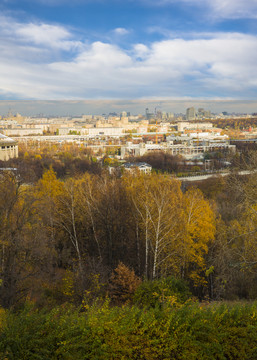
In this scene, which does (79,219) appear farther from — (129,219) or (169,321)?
(169,321)

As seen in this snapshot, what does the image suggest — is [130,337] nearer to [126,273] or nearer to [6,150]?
[126,273]

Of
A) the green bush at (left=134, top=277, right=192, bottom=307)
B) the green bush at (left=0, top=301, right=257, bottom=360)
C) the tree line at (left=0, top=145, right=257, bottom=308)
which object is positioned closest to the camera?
the green bush at (left=0, top=301, right=257, bottom=360)

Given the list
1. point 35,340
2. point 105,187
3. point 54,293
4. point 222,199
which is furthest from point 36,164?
point 35,340

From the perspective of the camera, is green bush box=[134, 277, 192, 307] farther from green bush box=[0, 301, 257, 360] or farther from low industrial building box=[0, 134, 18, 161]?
low industrial building box=[0, 134, 18, 161]

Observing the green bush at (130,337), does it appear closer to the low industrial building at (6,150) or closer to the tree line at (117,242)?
the tree line at (117,242)

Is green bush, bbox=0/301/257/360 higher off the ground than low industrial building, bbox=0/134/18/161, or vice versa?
low industrial building, bbox=0/134/18/161

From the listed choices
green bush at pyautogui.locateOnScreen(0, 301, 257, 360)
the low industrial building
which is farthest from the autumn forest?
the low industrial building

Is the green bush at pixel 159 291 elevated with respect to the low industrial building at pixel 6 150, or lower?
lower

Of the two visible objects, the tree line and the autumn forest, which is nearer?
the autumn forest

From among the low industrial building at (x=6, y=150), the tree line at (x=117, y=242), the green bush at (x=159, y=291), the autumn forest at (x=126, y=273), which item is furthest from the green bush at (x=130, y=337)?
the low industrial building at (x=6, y=150)

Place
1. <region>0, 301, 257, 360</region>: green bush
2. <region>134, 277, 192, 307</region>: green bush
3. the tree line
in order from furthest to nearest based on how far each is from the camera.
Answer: the tree line
<region>134, 277, 192, 307</region>: green bush
<region>0, 301, 257, 360</region>: green bush

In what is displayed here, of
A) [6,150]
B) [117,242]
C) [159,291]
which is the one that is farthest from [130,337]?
[6,150]
